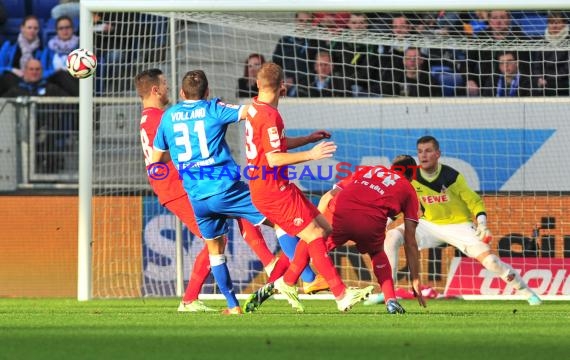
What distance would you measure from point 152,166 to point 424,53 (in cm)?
570

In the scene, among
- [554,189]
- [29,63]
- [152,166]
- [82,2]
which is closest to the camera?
[152,166]

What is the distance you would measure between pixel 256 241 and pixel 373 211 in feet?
3.68

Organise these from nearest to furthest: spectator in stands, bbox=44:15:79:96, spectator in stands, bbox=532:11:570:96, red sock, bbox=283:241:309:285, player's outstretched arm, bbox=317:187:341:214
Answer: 1. red sock, bbox=283:241:309:285
2. player's outstretched arm, bbox=317:187:341:214
3. spectator in stands, bbox=532:11:570:96
4. spectator in stands, bbox=44:15:79:96

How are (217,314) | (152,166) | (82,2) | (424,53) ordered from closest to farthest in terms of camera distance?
(217,314) < (152,166) < (82,2) < (424,53)

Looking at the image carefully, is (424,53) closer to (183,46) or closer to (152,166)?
(183,46)

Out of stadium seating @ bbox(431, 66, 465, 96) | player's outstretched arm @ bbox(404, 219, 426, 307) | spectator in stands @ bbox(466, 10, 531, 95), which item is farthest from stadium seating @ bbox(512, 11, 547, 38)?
player's outstretched arm @ bbox(404, 219, 426, 307)

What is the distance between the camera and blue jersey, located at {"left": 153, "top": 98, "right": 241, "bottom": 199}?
30.3ft

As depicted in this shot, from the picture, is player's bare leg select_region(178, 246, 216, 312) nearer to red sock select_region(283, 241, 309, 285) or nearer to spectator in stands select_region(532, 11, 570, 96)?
red sock select_region(283, 241, 309, 285)

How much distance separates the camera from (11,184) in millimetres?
14250

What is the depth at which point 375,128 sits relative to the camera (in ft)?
45.8

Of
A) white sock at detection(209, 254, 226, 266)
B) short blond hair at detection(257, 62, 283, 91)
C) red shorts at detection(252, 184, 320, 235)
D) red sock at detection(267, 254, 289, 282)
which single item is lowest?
red sock at detection(267, 254, 289, 282)

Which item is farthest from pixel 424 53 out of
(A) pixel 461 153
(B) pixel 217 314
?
(B) pixel 217 314

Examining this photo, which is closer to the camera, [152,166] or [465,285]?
[152,166]

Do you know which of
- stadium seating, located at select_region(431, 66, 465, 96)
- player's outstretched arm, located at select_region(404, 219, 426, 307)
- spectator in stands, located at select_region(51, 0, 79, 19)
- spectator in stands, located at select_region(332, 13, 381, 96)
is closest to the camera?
player's outstretched arm, located at select_region(404, 219, 426, 307)
